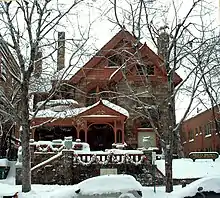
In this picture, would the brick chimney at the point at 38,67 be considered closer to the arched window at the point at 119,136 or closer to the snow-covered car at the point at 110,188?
the snow-covered car at the point at 110,188

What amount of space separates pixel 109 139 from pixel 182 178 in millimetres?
12508

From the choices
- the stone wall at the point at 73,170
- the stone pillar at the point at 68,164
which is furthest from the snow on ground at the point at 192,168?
the stone pillar at the point at 68,164

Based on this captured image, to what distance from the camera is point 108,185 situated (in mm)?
8891

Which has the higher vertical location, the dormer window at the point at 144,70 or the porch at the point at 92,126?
the dormer window at the point at 144,70

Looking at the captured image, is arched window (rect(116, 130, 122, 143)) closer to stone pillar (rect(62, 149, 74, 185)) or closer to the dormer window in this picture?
the dormer window

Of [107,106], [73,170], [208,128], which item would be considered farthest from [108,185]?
[208,128]

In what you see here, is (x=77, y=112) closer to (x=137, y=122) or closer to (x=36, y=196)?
(x=137, y=122)

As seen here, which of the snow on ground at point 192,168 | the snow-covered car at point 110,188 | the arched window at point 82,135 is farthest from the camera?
the arched window at point 82,135

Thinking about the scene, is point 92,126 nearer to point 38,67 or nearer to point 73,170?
point 73,170

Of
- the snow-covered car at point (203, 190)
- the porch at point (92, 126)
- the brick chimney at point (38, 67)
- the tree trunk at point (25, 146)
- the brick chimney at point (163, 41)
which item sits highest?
the brick chimney at point (163, 41)

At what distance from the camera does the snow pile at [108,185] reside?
28.9ft

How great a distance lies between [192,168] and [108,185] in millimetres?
13273

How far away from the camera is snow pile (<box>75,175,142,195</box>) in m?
8.81

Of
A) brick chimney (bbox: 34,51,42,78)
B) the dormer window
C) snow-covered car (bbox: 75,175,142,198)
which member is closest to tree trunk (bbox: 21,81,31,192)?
brick chimney (bbox: 34,51,42,78)
